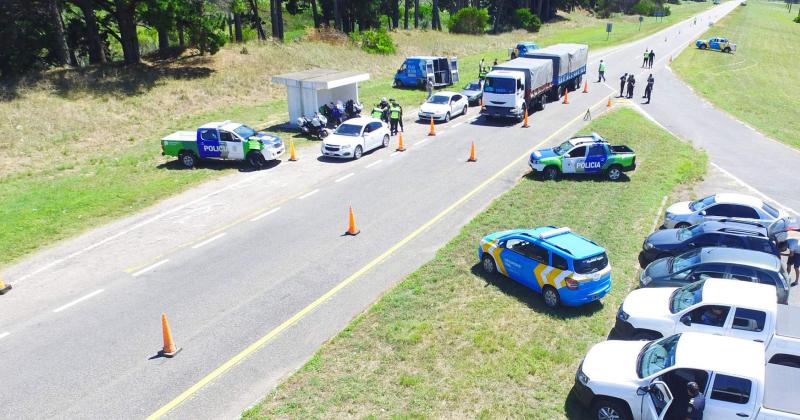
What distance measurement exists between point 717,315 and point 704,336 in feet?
5.90

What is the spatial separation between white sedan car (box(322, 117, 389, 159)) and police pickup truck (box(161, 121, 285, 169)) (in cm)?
240

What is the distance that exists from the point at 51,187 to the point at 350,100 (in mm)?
15772

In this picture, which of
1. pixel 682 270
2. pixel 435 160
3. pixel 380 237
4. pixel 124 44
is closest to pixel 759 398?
pixel 682 270

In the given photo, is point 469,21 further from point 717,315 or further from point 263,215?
point 717,315

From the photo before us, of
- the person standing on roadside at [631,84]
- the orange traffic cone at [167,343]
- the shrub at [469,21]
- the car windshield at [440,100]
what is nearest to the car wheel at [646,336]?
the orange traffic cone at [167,343]

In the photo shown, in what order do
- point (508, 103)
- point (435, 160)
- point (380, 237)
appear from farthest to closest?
point (508, 103), point (435, 160), point (380, 237)

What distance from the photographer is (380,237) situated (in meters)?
17.6

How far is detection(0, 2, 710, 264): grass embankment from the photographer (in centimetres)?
2058

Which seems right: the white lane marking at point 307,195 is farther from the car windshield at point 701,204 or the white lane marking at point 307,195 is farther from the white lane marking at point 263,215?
the car windshield at point 701,204

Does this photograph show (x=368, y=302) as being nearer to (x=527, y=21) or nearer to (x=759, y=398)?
(x=759, y=398)

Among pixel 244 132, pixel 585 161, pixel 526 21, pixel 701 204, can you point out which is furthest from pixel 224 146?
pixel 526 21

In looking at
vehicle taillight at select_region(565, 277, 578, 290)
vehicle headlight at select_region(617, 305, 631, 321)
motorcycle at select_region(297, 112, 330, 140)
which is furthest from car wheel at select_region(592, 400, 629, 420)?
motorcycle at select_region(297, 112, 330, 140)

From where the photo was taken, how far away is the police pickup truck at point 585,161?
22625mm

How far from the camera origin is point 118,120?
3203cm
